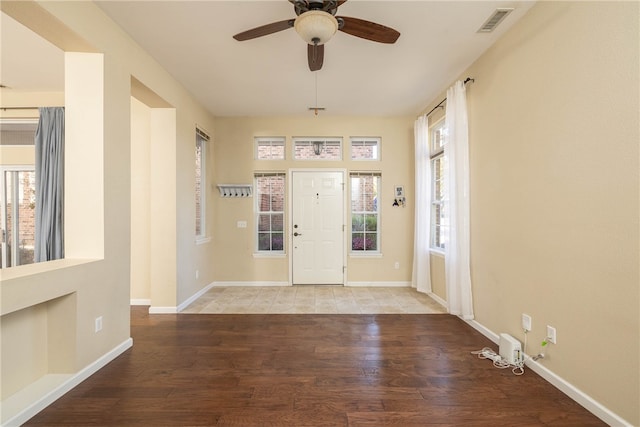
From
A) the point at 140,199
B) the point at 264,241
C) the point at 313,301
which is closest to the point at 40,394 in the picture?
the point at 140,199

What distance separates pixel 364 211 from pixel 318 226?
2.88ft

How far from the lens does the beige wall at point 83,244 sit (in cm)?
188

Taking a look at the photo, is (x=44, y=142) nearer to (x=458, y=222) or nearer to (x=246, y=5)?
(x=246, y=5)

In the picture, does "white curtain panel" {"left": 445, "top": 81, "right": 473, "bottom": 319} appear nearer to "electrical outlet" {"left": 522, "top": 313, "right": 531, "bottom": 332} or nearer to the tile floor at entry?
the tile floor at entry

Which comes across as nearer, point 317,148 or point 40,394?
point 40,394

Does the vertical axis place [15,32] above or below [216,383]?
above

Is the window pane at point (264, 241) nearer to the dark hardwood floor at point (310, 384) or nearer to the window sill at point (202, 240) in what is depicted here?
the window sill at point (202, 240)

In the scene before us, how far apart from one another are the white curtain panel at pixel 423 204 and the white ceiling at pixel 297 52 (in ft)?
1.83

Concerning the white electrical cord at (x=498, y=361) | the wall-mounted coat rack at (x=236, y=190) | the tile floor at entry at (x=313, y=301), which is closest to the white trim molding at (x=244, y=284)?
the tile floor at entry at (x=313, y=301)

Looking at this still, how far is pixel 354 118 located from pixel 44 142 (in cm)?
436

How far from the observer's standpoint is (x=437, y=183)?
445 cm

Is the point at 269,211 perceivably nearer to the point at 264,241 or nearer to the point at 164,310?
the point at 264,241

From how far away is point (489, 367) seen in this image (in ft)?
7.86

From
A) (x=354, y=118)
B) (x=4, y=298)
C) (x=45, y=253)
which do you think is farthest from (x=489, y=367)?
(x=45, y=253)
